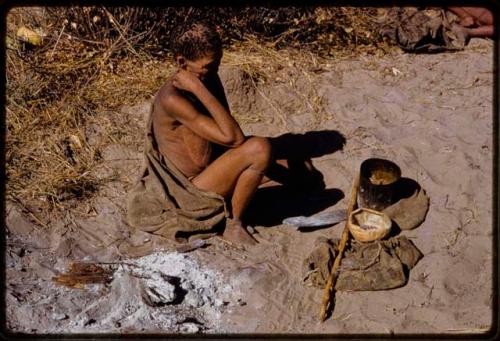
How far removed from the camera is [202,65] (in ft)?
11.7

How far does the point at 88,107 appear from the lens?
5094 mm

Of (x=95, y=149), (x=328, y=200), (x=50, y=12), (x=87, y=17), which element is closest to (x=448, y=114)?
(x=328, y=200)

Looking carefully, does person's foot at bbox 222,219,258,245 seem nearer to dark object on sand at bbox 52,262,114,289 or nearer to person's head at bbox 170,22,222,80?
dark object on sand at bbox 52,262,114,289

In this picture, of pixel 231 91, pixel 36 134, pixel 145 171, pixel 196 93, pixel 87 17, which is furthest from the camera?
pixel 87 17

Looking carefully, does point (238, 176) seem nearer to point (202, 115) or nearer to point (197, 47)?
point (202, 115)

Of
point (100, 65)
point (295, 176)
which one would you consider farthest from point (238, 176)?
point (100, 65)

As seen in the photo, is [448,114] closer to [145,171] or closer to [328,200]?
[328,200]

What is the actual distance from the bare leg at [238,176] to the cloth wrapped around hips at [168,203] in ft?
0.20

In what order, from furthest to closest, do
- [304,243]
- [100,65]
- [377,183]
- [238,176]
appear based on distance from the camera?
[100,65], [377,183], [304,243], [238,176]

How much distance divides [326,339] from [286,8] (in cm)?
334

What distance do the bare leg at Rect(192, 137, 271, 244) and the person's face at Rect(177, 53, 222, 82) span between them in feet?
1.44

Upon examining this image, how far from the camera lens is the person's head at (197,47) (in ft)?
11.4

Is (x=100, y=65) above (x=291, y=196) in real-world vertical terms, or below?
above

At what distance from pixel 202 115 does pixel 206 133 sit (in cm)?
10
